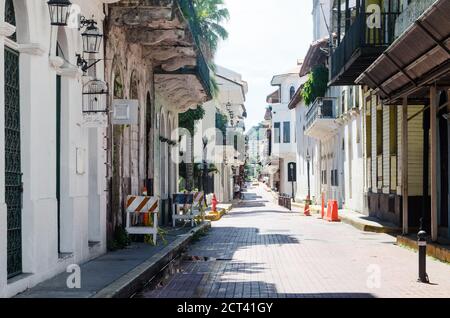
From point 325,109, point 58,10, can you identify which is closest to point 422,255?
point 58,10

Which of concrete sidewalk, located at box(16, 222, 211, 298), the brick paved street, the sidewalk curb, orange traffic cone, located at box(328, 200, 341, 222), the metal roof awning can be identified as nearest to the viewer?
concrete sidewalk, located at box(16, 222, 211, 298)

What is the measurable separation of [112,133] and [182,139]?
Result: 78.1ft

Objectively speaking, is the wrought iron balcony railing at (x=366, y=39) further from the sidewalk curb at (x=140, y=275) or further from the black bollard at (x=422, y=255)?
the black bollard at (x=422, y=255)

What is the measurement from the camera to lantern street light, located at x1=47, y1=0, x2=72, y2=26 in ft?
36.4

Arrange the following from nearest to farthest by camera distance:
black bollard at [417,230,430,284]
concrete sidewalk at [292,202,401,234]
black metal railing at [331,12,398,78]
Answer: black bollard at [417,230,430,284] → black metal railing at [331,12,398,78] → concrete sidewalk at [292,202,401,234]

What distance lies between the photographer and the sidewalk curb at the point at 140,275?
33.5 ft

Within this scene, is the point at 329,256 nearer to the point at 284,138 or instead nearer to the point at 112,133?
the point at 112,133

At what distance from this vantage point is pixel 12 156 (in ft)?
33.2

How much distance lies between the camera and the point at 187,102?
3072cm

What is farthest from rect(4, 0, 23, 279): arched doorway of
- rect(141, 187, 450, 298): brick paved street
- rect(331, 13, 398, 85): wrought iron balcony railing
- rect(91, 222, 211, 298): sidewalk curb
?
rect(331, 13, 398, 85): wrought iron balcony railing

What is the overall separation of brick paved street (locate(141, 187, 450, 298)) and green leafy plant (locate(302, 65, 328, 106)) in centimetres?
2567

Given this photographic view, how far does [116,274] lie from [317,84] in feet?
123

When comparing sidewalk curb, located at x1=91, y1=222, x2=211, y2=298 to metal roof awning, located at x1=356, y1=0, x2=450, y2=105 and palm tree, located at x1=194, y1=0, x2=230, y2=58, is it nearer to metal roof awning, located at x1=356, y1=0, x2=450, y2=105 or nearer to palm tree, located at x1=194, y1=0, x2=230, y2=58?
metal roof awning, located at x1=356, y1=0, x2=450, y2=105
